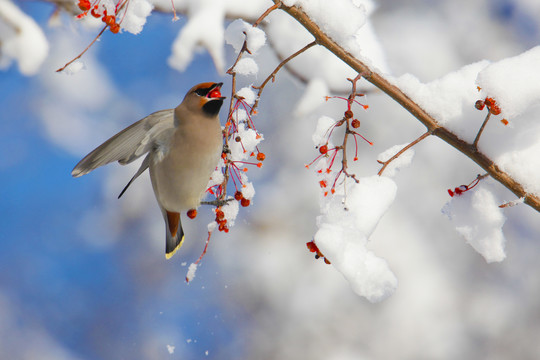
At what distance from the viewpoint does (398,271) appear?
16.0 feet

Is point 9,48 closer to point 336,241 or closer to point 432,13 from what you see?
point 336,241

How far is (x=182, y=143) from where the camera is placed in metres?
1.87

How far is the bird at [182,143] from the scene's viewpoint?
1807 millimetres

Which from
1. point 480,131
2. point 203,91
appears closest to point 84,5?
point 203,91

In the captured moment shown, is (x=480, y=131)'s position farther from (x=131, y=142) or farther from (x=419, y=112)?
(x=131, y=142)

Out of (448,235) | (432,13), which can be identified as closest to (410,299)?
(448,235)

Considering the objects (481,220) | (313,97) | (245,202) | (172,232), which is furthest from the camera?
(313,97)

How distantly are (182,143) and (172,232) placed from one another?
19.9 inches

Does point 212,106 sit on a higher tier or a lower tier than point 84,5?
lower

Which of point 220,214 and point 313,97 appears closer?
point 220,214

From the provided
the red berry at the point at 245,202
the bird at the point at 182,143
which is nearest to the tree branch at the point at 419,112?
the bird at the point at 182,143

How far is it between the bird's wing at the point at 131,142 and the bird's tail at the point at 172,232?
0.37m

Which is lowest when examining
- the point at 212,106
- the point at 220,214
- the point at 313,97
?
the point at 220,214

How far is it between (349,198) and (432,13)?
367 cm
